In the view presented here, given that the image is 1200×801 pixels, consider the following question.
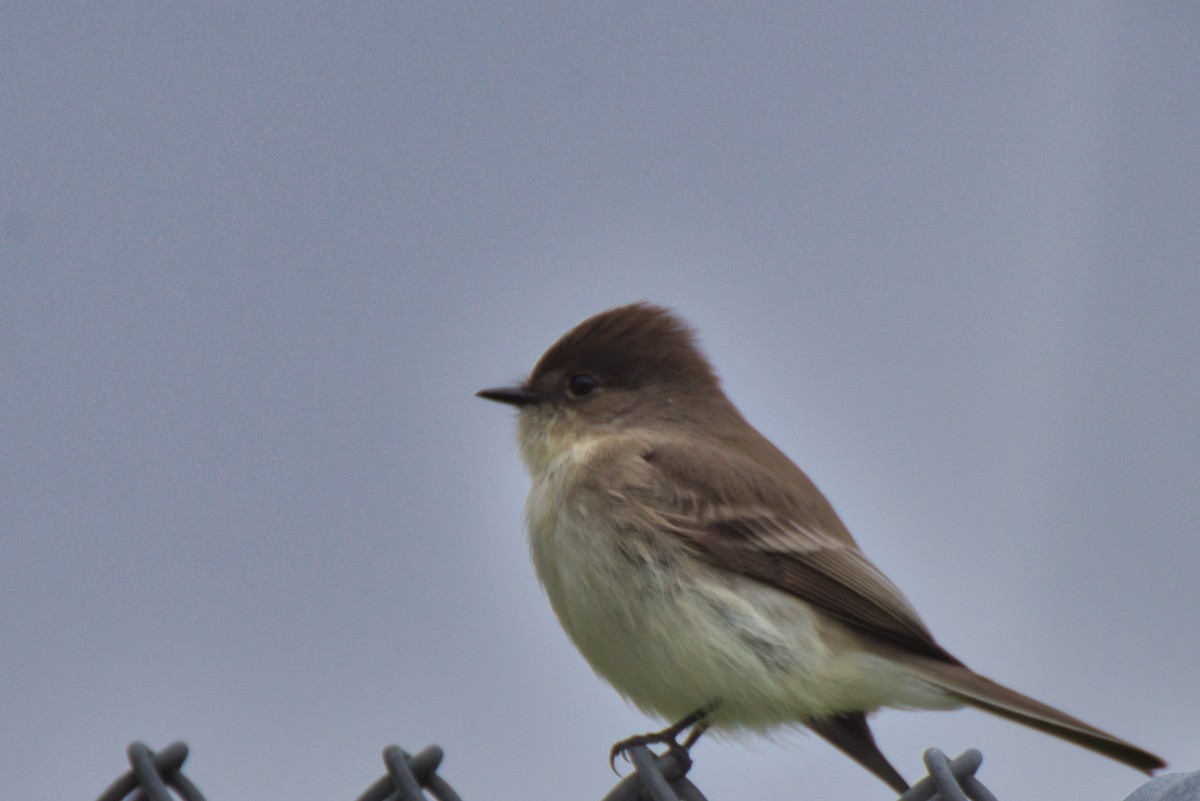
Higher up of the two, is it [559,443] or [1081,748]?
[559,443]

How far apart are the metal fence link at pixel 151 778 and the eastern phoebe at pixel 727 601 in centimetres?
131

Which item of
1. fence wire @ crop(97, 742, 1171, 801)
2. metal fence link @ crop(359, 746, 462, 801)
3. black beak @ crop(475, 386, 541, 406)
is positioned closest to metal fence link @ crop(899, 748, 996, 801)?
fence wire @ crop(97, 742, 1171, 801)

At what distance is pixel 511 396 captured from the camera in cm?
361

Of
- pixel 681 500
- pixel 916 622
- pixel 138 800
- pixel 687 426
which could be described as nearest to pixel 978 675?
pixel 916 622

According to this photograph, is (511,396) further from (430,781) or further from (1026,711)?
(430,781)

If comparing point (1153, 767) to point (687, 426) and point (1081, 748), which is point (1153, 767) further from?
point (687, 426)

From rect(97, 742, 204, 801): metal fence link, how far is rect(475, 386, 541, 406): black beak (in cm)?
222

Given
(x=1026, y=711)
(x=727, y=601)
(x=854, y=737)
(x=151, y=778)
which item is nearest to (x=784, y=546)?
(x=727, y=601)

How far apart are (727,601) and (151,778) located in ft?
5.56

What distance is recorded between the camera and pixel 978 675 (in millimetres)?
2816

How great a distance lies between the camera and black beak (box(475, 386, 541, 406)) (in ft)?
11.8

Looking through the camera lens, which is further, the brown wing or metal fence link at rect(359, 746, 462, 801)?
the brown wing

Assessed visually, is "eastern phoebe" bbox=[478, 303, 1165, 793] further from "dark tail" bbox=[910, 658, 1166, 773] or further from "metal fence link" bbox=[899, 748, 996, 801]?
"metal fence link" bbox=[899, 748, 996, 801]

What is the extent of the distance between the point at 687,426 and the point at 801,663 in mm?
811
